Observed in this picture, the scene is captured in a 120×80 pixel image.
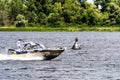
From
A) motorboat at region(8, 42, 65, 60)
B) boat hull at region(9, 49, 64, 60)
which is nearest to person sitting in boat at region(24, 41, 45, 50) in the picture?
motorboat at region(8, 42, 65, 60)

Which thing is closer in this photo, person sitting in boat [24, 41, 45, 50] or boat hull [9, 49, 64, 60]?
boat hull [9, 49, 64, 60]

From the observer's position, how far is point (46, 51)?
68.0 metres

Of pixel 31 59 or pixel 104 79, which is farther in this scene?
pixel 31 59

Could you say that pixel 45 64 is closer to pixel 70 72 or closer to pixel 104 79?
pixel 70 72

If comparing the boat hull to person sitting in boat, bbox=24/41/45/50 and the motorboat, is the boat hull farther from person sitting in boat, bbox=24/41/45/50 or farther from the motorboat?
person sitting in boat, bbox=24/41/45/50

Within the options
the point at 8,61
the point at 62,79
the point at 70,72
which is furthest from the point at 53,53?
the point at 62,79

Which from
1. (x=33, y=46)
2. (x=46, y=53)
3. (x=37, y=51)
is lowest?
(x=46, y=53)

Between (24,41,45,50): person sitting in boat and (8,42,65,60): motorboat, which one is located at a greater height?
(24,41,45,50): person sitting in boat

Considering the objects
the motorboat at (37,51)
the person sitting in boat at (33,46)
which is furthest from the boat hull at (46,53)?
the person sitting in boat at (33,46)

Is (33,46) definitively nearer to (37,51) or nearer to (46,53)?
(37,51)

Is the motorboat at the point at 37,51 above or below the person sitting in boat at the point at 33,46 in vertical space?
below

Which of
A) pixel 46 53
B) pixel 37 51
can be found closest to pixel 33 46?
pixel 37 51

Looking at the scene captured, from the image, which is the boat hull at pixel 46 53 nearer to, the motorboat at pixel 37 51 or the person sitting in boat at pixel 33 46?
the motorboat at pixel 37 51

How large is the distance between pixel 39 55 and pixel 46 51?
6.11ft
